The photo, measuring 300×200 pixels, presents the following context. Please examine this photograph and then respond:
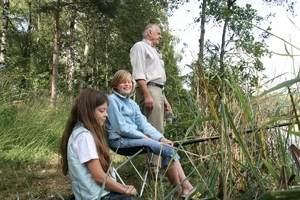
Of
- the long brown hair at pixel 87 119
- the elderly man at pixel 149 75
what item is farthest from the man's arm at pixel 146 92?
the long brown hair at pixel 87 119

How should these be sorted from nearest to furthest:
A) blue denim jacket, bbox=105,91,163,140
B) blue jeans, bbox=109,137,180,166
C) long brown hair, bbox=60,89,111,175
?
long brown hair, bbox=60,89,111,175 < blue jeans, bbox=109,137,180,166 < blue denim jacket, bbox=105,91,163,140

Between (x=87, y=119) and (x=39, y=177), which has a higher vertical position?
(x=87, y=119)

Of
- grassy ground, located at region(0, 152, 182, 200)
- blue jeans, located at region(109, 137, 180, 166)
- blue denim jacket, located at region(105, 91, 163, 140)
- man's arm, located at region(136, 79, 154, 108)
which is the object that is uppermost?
man's arm, located at region(136, 79, 154, 108)

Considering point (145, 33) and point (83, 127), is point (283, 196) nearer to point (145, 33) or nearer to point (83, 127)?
point (83, 127)

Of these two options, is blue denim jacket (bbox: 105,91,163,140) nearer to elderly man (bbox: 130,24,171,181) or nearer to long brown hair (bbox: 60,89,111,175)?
elderly man (bbox: 130,24,171,181)

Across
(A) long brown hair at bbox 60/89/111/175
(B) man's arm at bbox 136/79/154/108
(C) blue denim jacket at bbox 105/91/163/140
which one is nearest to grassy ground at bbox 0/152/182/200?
(C) blue denim jacket at bbox 105/91/163/140

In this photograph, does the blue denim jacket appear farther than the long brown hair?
Yes

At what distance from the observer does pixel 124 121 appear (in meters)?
2.46

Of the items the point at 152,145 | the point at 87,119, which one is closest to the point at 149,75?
the point at 152,145

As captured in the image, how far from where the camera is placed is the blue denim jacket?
2.43 meters

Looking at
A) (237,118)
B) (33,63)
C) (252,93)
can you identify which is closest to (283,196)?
(237,118)

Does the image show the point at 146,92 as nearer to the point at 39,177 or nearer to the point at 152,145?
A: the point at 152,145

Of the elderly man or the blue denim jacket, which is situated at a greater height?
the elderly man

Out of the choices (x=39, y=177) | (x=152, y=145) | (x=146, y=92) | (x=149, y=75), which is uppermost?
(x=149, y=75)
